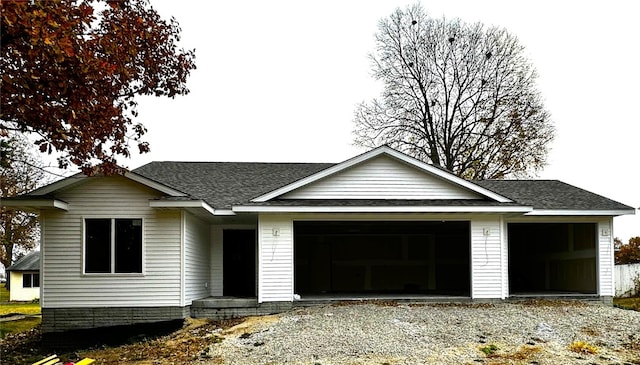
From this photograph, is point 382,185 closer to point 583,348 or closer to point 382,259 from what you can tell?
point 583,348

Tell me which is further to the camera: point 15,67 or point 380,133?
point 380,133

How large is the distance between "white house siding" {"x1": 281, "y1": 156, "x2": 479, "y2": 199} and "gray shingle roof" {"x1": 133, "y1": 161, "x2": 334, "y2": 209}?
2088 mm

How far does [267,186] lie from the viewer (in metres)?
20.1

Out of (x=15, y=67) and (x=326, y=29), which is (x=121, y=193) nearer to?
(x=15, y=67)

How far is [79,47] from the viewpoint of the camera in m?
12.3

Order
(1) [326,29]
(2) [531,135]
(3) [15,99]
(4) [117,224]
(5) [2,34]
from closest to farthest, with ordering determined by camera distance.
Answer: (5) [2,34] → (3) [15,99] → (4) [117,224] → (1) [326,29] → (2) [531,135]

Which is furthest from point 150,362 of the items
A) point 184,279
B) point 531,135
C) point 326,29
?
point 531,135

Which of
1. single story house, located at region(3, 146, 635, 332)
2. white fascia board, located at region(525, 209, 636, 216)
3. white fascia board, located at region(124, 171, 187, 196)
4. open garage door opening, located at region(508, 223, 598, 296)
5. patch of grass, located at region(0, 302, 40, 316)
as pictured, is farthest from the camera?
patch of grass, located at region(0, 302, 40, 316)

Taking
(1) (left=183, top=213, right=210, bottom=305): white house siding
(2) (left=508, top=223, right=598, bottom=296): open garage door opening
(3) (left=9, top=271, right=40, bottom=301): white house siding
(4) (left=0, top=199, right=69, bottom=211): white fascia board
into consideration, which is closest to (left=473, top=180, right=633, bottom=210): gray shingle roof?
(2) (left=508, top=223, right=598, bottom=296): open garage door opening

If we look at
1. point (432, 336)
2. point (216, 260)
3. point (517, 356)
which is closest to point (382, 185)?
point (432, 336)

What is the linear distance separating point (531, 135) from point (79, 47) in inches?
1087

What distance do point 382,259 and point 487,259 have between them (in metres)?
6.46

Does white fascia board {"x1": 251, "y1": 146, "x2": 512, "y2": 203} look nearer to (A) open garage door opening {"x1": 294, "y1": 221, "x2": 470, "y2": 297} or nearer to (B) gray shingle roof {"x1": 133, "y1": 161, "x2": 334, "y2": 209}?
(B) gray shingle roof {"x1": 133, "y1": 161, "x2": 334, "y2": 209}

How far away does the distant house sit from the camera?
4375 centimetres
